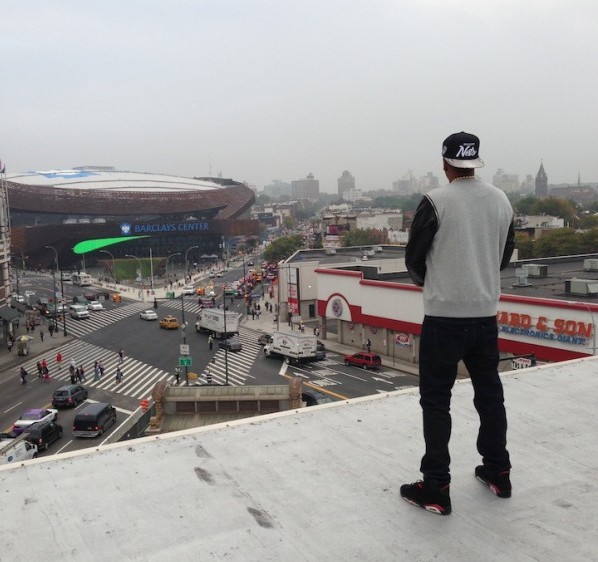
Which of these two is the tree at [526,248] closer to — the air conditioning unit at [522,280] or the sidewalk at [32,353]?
the air conditioning unit at [522,280]

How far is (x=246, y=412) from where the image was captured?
1359cm

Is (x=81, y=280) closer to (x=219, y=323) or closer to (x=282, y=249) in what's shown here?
(x=282, y=249)

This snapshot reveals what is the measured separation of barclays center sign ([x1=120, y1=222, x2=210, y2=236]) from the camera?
109938mm

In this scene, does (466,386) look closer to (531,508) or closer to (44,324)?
(531,508)

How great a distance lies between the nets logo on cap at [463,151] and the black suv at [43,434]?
69.6 ft

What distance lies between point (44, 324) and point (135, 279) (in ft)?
134

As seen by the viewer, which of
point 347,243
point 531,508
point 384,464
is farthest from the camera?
point 347,243

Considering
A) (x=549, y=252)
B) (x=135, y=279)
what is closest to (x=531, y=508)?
(x=549, y=252)

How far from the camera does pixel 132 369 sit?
36.4 metres

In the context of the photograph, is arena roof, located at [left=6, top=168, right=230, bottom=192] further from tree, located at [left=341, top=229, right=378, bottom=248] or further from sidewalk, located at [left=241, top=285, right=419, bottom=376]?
sidewalk, located at [left=241, top=285, right=419, bottom=376]

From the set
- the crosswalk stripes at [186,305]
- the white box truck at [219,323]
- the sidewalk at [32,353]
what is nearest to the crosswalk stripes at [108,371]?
the sidewalk at [32,353]

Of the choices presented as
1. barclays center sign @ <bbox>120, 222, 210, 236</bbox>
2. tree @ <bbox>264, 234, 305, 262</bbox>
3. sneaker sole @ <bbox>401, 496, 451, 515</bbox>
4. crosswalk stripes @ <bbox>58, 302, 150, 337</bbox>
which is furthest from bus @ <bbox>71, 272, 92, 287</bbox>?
sneaker sole @ <bbox>401, 496, 451, 515</bbox>

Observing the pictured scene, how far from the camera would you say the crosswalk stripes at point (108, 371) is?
3207cm

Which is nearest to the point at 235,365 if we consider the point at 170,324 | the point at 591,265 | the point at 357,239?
the point at 170,324
